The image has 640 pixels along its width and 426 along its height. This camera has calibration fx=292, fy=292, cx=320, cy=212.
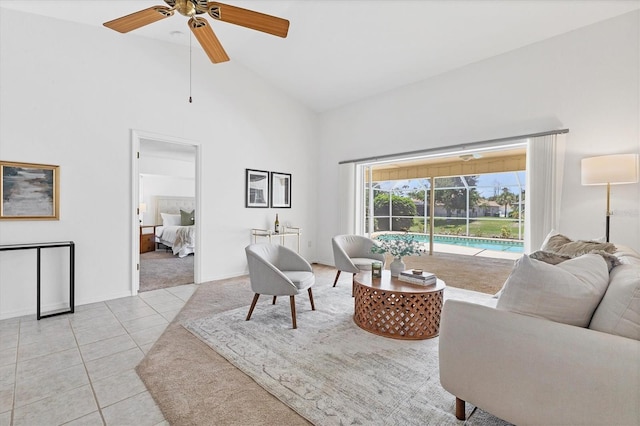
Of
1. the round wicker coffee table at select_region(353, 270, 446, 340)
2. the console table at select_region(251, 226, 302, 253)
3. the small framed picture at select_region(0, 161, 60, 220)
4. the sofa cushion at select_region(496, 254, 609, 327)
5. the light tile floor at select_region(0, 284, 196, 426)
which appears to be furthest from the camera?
the console table at select_region(251, 226, 302, 253)

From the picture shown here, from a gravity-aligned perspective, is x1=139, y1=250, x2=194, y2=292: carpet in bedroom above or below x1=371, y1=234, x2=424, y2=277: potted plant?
below

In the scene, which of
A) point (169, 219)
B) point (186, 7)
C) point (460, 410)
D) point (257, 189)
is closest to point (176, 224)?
point (169, 219)

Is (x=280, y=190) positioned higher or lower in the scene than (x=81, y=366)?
higher

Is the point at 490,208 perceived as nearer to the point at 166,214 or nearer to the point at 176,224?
the point at 176,224

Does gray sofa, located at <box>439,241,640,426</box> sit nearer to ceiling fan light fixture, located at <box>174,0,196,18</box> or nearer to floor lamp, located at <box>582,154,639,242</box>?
floor lamp, located at <box>582,154,639,242</box>

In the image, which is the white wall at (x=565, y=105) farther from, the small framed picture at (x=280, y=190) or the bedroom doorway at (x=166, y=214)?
the bedroom doorway at (x=166, y=214)

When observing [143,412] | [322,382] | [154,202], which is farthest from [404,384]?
[154,202]

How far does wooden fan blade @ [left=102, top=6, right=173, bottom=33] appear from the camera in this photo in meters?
2.10

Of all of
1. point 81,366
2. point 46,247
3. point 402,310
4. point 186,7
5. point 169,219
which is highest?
Answer: point 186,7

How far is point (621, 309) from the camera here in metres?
1.16

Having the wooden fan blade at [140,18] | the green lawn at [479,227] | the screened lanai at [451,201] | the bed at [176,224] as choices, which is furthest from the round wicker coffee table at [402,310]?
the green lawn at [479,227]

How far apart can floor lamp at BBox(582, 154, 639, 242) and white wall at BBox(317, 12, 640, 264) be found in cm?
41

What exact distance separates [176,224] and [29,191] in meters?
4.75

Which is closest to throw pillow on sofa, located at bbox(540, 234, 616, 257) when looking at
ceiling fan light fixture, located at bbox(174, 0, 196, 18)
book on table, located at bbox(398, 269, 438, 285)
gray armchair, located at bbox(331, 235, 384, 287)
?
book on table, located at bbox(398, 269, 438, 285)
